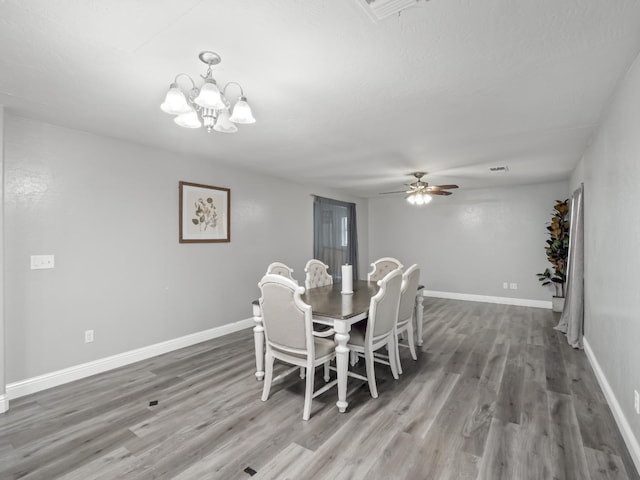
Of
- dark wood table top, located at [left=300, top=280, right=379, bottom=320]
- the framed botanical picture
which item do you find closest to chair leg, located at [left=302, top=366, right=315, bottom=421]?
dark wood table top, located at [left=300, top=280, right=379, bottom=320]

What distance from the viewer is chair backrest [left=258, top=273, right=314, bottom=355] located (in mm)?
2328

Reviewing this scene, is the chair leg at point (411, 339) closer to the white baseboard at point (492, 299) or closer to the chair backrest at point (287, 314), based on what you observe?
the chair backrest at point (287, 314)

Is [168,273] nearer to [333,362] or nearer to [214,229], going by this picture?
[214,229]

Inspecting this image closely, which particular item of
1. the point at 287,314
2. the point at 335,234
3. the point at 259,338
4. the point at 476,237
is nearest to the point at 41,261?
the point at 259,338

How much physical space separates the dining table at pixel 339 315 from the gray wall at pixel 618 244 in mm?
1697

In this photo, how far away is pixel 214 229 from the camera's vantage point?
14.2 feet

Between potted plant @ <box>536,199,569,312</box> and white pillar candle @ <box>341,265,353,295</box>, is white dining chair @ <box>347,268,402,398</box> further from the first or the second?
potted plant @ <box>536,199,569,312</box>

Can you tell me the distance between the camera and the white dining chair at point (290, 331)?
2.34m

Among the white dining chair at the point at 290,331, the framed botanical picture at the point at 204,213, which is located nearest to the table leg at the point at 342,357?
the white dining chair at the point at 290,331

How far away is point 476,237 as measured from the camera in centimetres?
669

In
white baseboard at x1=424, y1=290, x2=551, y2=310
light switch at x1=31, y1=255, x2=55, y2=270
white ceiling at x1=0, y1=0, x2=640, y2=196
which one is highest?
white ceiling at x1=0, y1=0, x2=640, y2=196

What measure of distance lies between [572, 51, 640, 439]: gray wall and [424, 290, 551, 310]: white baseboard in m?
3.08

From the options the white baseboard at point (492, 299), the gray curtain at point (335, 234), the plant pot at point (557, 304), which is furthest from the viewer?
the gray curtain at point (335, 234)

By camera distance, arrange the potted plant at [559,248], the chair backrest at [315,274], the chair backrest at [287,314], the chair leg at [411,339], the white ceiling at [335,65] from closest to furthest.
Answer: the white ceiling at [335,65] → the chair backrest at [287,314] → the chair leg at [411,339] → the chair backrest at [315,274] → the potted plant at [559,248]
